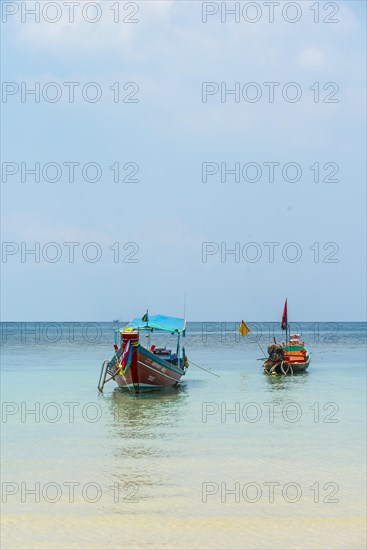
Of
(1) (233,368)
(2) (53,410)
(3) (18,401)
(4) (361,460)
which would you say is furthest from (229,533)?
(1) (233,368)

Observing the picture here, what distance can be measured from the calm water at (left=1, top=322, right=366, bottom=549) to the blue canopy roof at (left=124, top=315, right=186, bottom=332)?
318cm

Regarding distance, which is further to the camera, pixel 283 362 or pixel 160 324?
pixel 283 362

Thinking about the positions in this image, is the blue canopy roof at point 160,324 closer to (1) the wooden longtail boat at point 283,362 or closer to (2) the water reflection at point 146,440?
Answer: (2) the water reflection at point 146,440

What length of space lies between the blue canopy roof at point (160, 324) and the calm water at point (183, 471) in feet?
10.4

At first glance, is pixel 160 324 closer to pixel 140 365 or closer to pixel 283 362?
pixel 140 365

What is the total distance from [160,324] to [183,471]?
50.2 feet

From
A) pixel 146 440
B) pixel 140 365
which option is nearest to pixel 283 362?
pixel 140 365

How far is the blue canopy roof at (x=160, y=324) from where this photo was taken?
27.0 metres

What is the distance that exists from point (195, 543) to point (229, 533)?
624mm

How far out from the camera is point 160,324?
28.1 m

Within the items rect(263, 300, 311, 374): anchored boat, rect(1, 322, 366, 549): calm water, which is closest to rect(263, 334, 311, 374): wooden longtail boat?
rect(263, 300, 311, 374): anchored boat

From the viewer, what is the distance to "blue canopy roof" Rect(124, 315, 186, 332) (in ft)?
88.4

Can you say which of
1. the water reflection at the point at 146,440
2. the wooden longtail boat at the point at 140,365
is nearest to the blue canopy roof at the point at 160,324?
the wooden longtail boat at the point at 140,365

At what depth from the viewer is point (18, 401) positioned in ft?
75.8
